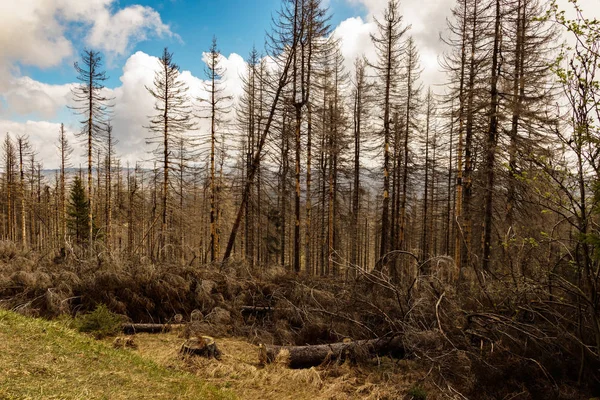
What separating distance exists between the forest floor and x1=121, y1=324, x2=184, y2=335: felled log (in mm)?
426

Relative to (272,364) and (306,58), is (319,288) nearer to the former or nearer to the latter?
(272,364)

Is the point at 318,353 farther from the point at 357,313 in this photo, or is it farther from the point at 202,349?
the point at 202,349

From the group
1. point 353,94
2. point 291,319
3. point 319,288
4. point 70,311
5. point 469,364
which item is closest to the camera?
point 469,364

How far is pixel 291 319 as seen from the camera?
306 inches

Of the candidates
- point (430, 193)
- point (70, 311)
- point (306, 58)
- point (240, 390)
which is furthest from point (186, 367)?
point (430, 193)

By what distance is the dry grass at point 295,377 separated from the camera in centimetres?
494

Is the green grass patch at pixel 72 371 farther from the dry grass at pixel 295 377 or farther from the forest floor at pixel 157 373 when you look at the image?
the dry grass at pixel 295 377

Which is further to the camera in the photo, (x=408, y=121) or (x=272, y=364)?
(x=408, y=121)

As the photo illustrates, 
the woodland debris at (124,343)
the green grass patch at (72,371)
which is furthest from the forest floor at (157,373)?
the woodland debris at (124,343)

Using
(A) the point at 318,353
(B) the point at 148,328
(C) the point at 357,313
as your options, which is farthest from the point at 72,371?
(C) the point at 357,313

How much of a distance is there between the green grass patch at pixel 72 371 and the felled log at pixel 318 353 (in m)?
1.54

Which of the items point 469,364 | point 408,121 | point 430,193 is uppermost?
point 408,121

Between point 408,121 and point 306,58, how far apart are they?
29.0ft

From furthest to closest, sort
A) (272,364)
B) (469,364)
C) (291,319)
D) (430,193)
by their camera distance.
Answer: (430,193), (291,319), (272,364), (469,364)
